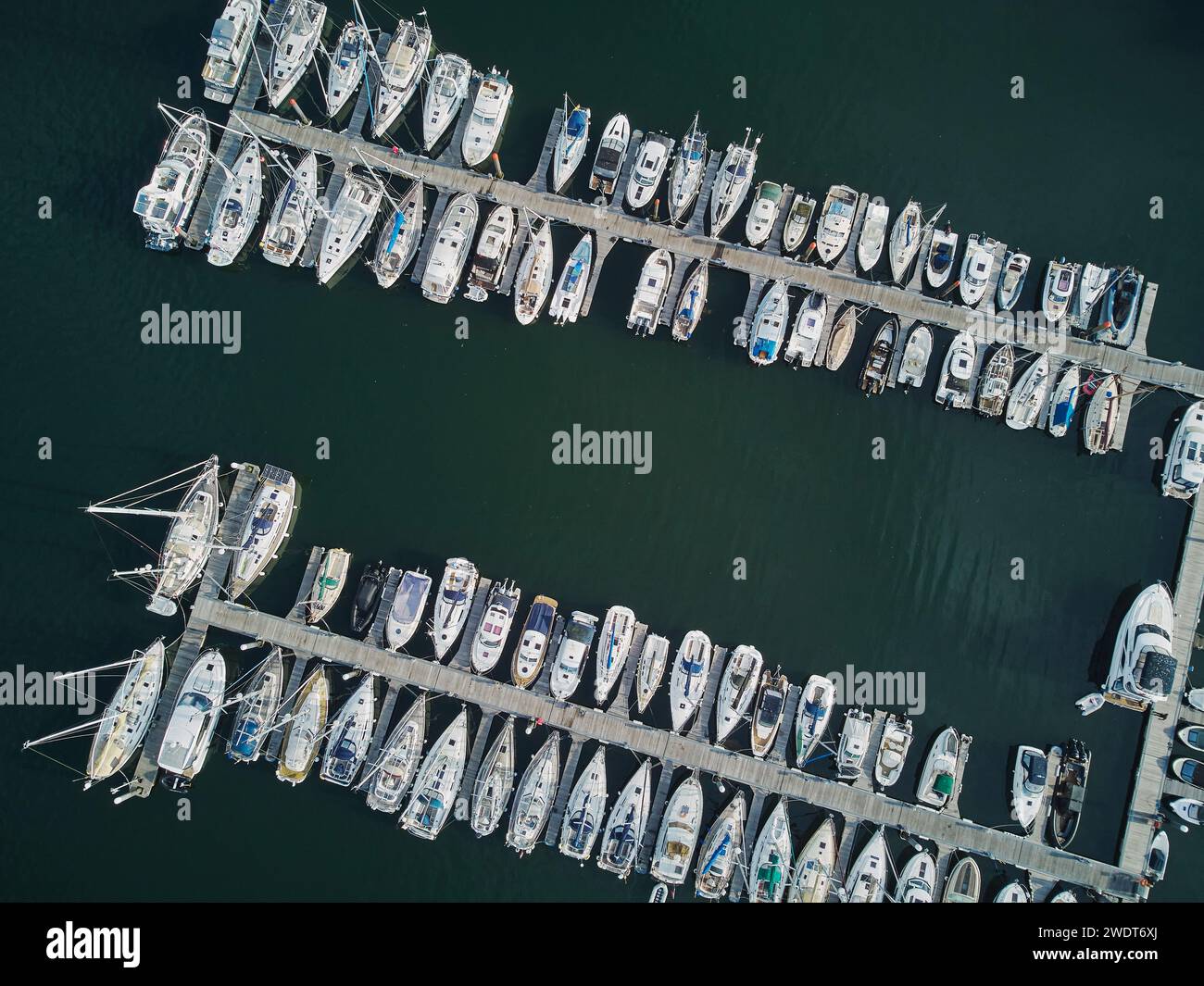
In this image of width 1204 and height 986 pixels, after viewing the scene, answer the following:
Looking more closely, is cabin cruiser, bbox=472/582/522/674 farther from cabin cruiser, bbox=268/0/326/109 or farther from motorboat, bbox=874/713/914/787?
cabin cruiser, bbox=268/0/326/109

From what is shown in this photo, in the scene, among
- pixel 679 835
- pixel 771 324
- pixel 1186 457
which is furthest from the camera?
pixel 771 324

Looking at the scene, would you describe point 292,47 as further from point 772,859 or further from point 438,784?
point 772,859

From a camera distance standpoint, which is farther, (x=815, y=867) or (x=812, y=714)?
(x=812, y=714)

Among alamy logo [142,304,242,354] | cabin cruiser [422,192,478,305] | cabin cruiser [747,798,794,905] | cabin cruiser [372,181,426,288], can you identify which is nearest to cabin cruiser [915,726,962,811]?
cabin cruiser [747,798,794,905]

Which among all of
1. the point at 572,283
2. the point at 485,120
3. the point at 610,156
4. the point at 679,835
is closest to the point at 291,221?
the point at 485,120

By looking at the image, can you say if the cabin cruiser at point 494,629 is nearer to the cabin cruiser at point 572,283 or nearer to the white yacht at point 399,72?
the cabin cruiser at point 572,283

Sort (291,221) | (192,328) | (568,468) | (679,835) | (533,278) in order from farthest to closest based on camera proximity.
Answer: (192,328) < (568,468) < (291,221) < (533,278) < (679,835)
